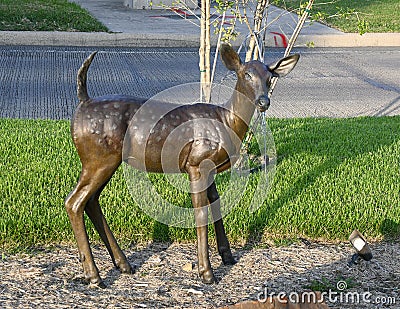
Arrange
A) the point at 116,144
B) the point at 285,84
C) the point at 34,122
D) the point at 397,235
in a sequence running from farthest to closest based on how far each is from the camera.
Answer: the point at 285,84 → the point at 34,122 → the point at 397,235 → the point at 116,144

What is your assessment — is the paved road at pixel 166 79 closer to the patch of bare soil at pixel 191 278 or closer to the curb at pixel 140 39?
the curb at pixel 140 39

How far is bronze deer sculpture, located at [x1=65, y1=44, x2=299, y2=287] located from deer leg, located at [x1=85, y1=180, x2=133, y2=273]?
3 cm

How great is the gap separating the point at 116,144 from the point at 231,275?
1203 mm

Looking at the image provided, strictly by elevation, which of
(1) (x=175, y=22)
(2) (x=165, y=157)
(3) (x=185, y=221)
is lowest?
(1) (x=175, y=22)

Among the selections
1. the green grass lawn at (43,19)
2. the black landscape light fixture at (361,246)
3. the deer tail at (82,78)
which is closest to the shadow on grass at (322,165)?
the black landscape light fixture at (361,246)

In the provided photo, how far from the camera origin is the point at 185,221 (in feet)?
17.8

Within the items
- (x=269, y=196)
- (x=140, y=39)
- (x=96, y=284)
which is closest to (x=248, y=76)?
(x=96, y=284)

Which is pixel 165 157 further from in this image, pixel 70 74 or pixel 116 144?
pixel 70 74

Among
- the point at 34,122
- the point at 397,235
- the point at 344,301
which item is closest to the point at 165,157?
the point at 344,301

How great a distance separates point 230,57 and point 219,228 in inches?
48.2

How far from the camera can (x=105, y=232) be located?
488 centimetres

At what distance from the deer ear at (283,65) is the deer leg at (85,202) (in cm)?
109

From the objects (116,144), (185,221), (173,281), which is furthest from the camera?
(185,221)

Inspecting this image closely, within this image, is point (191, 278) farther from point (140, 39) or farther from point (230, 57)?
point (140, 39)
